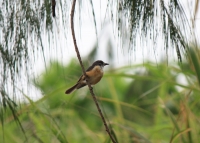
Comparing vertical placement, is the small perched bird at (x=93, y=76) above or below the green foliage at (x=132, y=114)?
above

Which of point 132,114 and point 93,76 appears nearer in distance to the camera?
point 93,76

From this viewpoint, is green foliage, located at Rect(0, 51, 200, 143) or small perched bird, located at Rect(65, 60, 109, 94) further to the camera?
small perched bird, located at Rect(65, 60, 109, 94)

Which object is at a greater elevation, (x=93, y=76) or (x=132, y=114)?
(x=93, y=76)

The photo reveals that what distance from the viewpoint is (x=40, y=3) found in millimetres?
1493

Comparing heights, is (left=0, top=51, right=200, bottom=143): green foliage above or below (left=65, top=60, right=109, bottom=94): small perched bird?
below

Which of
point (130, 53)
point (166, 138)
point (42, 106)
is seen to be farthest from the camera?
point (166, 138)

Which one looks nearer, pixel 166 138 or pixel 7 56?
pixel 7 56

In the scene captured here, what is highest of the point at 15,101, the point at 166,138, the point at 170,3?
the point at 170,3

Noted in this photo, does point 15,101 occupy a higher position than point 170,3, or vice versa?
point 170,3

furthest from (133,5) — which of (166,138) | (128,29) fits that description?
(166,138)

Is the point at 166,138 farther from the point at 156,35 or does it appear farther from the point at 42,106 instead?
the point at 156,35

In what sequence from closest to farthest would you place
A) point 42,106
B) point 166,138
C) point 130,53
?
1. point 130,53
2. point 42,106
3. point 166,138

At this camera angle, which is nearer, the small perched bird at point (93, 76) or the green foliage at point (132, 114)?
the green foliage at point (132, 114)

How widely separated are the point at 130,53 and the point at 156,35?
85mm
